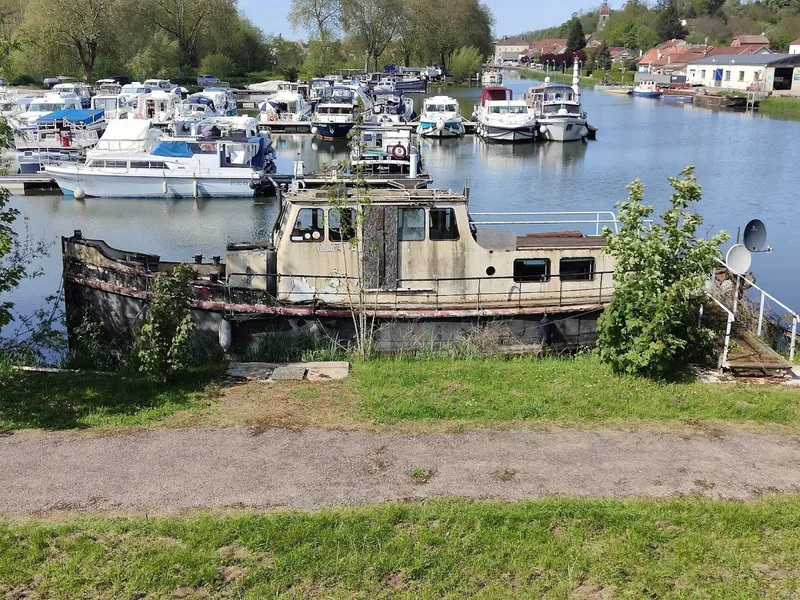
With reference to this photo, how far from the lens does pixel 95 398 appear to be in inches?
483

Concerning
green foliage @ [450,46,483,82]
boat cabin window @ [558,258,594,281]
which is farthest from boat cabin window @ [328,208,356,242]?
green foliage @ [450,46,483,82]

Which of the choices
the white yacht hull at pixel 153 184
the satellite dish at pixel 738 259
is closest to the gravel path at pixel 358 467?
the satellite dish at pixel 738 259

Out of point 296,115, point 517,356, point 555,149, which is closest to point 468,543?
point 517,356

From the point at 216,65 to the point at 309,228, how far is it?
94.0 m

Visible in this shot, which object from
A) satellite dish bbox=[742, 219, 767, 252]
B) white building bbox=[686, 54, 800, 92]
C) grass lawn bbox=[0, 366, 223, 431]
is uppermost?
white building bbox=[686, 54, 800, 92]

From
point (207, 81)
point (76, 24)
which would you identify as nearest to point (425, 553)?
point (76, 24)

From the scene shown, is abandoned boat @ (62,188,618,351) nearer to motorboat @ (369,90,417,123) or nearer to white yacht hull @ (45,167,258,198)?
white yacht hull @ (45,167,258,198)

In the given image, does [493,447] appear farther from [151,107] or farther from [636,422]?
[151,107]

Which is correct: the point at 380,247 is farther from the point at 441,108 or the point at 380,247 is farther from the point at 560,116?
the point at 441,108

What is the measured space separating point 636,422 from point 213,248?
76.1 feet

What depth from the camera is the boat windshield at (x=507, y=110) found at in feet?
210

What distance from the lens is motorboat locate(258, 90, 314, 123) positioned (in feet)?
232

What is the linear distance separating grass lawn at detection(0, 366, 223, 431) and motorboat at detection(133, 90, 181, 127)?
47.4 meters

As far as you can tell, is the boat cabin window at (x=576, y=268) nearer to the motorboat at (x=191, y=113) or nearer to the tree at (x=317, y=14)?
the motorboat at (x=191, y=113)
